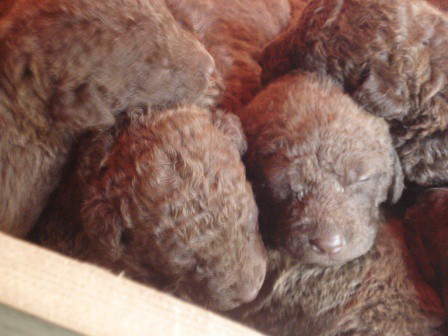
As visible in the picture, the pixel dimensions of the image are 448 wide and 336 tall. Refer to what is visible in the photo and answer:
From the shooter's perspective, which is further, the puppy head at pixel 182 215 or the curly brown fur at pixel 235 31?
the curly brown fur at pixel 235 31

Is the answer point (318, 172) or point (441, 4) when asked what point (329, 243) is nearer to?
point (318, 172)

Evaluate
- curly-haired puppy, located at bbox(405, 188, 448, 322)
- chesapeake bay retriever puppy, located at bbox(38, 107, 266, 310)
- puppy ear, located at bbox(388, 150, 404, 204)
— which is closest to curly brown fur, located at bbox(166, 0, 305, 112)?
chesapeake bay retriever puppy, located at bbox(38, 107, 266, 310)

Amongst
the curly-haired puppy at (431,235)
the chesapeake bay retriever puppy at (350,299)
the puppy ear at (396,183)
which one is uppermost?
the puppy ear at (396,183)

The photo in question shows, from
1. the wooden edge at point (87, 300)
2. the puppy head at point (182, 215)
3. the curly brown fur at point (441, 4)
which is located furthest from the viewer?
the curly brown fur at point (441, 4)

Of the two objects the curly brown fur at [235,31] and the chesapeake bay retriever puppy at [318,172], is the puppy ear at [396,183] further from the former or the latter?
the curly brown fur at [235,31]

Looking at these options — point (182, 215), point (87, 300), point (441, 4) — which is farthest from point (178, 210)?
point (441, 4)

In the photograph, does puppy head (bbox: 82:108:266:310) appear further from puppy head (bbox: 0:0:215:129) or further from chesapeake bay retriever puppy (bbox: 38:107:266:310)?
puppy head (bbox: 0:0:215:129)

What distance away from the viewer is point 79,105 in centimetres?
127

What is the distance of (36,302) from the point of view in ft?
2.12

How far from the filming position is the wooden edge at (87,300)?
0.64 m

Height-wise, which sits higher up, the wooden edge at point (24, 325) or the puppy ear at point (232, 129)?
the wooden edge at point (24, 325)

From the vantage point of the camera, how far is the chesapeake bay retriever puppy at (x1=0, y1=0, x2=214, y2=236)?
1.26 metres

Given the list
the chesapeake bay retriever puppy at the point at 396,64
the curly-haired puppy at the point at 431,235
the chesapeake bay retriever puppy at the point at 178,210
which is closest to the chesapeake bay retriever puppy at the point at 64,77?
the chesapeake bay retriever puppy at the point at 178,210

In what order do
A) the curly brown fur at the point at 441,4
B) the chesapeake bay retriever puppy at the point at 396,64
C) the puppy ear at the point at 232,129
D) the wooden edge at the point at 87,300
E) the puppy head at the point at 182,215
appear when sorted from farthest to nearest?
the curly brown fur at the point at 441,4, the chesapeake bay retriever puppy at the point at 396,64, the puppy ear at the point at 232,129, the puppy head at the point at 182,215, the wooden edge at the point at 87,300
